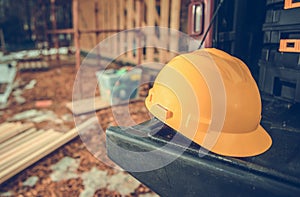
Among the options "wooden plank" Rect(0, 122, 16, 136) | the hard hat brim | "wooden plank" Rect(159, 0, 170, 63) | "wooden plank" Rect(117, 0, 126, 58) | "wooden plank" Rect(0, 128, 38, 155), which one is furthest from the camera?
"wooden plank" Rect(117, 0, 126, 58)

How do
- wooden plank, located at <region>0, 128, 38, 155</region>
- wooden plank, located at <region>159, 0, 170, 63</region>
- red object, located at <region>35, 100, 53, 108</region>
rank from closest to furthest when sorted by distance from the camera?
1. wooden plank, located at <region>0, 128, 38, 155</region>
2. red object, located at <region>35, 100, 53, 108</region>
3. wooden plank, located at <region>159, 0, 170, 63</region>

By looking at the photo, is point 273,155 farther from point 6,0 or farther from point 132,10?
point 6,0

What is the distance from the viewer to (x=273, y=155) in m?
1.25

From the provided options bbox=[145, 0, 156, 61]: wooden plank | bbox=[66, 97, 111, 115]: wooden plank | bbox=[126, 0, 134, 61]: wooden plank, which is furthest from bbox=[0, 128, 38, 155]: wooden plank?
bbox=[126, 0, 134, 61]: wooden plank

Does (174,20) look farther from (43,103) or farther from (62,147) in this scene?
(62,147)

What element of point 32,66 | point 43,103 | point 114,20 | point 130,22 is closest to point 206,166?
point 43,103

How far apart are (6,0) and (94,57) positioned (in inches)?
301

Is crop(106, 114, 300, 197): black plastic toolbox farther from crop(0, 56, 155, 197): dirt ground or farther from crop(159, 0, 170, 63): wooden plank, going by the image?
crop(159, 0, 170, 63): wooden plank

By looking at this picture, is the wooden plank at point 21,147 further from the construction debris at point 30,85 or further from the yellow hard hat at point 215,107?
the construction debris at point 30,85

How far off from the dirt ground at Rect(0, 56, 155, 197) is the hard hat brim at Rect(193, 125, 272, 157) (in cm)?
128

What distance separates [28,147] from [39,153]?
26 cm

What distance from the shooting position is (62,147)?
3312mm

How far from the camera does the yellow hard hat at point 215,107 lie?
1.31 metres

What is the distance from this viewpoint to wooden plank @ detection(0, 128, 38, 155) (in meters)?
3.10
